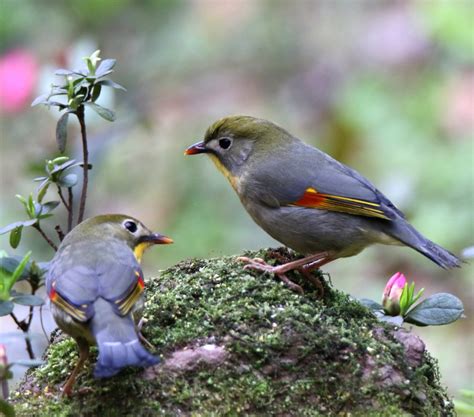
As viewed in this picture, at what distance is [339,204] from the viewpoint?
13.9 ft

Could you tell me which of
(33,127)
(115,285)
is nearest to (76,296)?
(115,285)

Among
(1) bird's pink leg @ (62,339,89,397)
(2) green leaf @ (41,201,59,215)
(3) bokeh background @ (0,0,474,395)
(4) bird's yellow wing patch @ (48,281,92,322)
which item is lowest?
(1) bird's pink leg @ (62,339,89,397)

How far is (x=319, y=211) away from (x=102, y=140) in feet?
6.35

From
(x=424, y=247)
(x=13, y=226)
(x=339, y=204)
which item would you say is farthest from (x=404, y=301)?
(x=13, y=226)

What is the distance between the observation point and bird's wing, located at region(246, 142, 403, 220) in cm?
423

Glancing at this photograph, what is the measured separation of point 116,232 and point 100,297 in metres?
0.60

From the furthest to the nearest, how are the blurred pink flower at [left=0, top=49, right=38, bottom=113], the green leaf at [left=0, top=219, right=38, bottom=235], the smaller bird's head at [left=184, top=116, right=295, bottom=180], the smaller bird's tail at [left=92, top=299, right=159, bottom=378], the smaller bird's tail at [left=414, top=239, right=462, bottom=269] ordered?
the blurred pink flower at [left=0, top=49, right=38, bottom=113] → the smaller bird's head at [left=184, top=116, right=295, bottom=180] → the smaller bird's tail at [left=414, top=239, right=462, bottom=269] → the green leaf at [left=0, top=219, right=38, bottom=235] → the smaller bird's tail at [left=92, top=299, right=159, bottom=378]

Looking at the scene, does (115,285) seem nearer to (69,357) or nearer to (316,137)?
(69,357)

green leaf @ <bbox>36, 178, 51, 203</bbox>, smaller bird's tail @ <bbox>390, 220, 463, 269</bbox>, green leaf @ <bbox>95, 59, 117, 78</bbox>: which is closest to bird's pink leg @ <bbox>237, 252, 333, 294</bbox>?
smaller bird's tail @ <bbox>390, 220, 463, 269</bbox>

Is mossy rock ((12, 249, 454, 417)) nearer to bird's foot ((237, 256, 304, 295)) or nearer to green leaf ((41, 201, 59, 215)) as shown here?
bird's foot ((237, 256, 304, 295))

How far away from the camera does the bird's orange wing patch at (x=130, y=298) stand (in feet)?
9.77

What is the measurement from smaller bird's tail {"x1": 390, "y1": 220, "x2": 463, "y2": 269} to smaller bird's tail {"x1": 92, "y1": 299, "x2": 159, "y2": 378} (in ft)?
5.76

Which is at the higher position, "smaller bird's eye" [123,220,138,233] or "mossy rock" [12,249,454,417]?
"smaller bird's eye" [123,220,138,233]

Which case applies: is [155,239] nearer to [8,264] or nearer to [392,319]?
[8,264]
